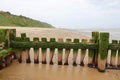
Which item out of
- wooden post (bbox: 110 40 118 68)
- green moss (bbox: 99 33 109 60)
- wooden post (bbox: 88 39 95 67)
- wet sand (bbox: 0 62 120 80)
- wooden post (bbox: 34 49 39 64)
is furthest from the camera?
wooden post (bbox: 34 49 39 64)

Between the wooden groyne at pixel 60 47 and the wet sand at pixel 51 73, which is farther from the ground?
the wooden groyne at pixel 60 47

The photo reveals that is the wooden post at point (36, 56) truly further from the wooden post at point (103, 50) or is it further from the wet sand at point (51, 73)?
the wooden post at point (103, 50)

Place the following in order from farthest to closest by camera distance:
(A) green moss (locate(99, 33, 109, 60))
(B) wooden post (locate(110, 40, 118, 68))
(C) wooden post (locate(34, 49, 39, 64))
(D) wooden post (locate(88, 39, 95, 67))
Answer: (C) wooden post (locate(34, 49, 39, 64)) < (D) wooden post (locate(88, 39, 95, 67)) < (B) wooden post (locate(110, 40, 118, 68)) < (A) green moss (locate(99, 33, 109, 60))

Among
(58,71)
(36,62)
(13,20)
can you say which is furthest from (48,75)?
(13,20)

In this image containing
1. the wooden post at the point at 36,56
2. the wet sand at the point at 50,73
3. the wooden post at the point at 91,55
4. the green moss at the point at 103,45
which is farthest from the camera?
the wooden post at the point at 36,56

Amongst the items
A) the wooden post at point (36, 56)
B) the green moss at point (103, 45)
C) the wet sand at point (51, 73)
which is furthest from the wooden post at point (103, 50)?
the wooden post at point (36, 56)

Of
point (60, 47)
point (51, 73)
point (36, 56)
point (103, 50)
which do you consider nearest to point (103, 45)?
point (103, 50)

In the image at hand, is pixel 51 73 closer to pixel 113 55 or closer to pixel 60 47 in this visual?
pixel 60 47

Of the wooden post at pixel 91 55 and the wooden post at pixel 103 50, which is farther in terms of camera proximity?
the wooden post at pixel 91 55

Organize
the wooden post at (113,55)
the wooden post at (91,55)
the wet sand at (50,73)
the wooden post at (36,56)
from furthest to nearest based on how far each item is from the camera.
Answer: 1. the wooden post at (36,56)
2. the wooden post at (91,55)
3. the wooden post at (113,55)
4. the wet sand at (50,73)

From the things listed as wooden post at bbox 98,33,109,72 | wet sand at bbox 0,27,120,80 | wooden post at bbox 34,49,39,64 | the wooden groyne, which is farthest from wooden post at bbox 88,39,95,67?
wooden post at bbox 34,49,39,64

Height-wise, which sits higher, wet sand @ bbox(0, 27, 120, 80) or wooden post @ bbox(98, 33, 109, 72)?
wooden post @ bbox(98, 33, 109, 72)

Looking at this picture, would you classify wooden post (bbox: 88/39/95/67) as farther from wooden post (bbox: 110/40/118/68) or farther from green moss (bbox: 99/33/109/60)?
wooden post (bbox: 110/40/118/68)

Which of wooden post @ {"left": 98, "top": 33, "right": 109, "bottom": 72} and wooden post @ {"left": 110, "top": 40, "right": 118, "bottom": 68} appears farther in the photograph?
wooden post @ {"left": 110, "top": 40, "right": 118, "bottom": 68}
